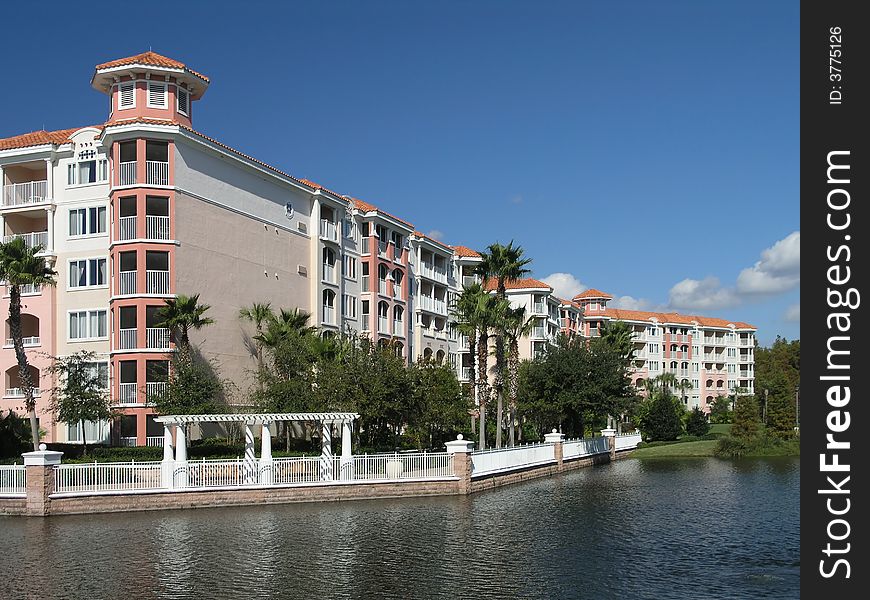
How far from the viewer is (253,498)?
107ft

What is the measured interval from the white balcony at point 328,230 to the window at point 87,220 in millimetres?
14581

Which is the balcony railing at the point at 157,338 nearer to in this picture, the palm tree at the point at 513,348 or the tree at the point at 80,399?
the tree at the point at 80,399

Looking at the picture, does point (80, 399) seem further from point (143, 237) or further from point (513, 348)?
point (513, 348)

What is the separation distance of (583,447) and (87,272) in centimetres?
2856

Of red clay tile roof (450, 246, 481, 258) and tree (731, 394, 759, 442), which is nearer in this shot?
tree (731, 394, 759, 442)

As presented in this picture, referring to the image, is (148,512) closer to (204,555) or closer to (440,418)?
(204,555)

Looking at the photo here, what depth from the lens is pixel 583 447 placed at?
55.4 m

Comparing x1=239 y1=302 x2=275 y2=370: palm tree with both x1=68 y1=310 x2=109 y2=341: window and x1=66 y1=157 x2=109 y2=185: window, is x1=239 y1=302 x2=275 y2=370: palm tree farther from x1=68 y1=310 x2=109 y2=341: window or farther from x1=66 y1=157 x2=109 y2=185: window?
x1=66 y1=157 x2=109 y2=185: window

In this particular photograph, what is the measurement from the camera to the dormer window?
49594 mm

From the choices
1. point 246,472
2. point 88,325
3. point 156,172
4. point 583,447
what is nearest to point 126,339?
point 88,325

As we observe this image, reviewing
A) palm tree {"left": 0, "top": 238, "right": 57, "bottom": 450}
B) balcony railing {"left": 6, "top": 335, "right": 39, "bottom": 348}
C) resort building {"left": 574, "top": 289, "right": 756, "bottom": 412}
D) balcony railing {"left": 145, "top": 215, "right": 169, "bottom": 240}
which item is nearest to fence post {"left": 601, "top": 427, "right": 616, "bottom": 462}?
balcony railing {"left": 145, "top": 215, "right": 169, "bottom": 240}

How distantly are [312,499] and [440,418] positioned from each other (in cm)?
999

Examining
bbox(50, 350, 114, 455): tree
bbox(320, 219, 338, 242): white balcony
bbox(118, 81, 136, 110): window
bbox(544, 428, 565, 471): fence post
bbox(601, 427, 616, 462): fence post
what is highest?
bbox(118, 81, 136, 110): window

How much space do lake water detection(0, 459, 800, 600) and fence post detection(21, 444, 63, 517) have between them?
2.03ft
